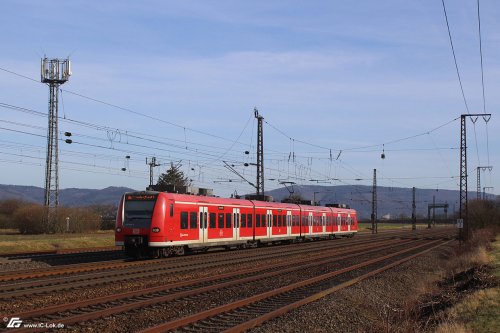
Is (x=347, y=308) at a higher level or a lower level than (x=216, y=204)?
lower

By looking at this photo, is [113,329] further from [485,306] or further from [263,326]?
[485,306]

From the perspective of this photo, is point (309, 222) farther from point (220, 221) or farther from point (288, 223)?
point (220, 221)

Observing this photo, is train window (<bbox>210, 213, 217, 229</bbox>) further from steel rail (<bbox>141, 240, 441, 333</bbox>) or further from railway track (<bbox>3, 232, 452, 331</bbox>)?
steel rail (<bbox>141, 240, 441, 333</bbox>)

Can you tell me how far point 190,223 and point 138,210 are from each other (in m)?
3.06

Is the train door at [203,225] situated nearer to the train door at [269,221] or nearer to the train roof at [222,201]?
the train roof at [222,201]

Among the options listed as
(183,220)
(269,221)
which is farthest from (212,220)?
(269,221)

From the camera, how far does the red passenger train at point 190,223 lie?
26.0 m

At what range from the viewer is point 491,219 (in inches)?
2702

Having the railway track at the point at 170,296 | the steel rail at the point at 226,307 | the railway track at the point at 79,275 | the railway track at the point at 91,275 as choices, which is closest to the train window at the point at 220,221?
the railway track at the point at 91,275

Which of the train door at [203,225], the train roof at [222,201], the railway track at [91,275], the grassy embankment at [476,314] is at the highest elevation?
the train roof at [222,201]

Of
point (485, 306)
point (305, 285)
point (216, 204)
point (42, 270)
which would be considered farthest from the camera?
point (216, 204)

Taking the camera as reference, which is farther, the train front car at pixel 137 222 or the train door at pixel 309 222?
the train door at pixel 309 222

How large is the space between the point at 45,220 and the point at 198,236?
30.2 m

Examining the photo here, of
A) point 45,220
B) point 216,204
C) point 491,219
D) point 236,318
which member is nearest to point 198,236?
point 216,204
